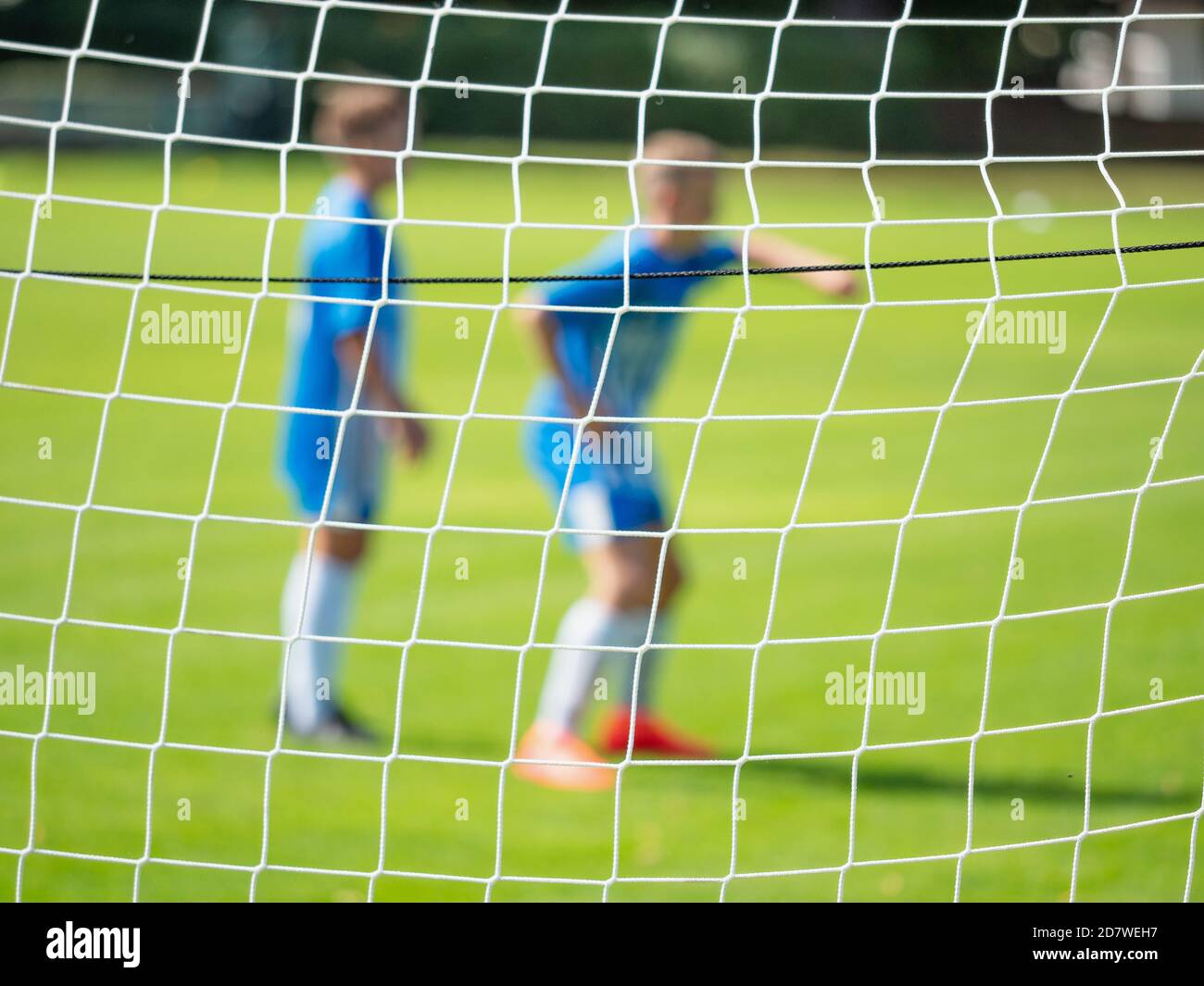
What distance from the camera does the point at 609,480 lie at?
12.3 feet

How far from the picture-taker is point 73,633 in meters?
4.74

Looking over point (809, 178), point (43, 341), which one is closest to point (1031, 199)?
point (809, 178)

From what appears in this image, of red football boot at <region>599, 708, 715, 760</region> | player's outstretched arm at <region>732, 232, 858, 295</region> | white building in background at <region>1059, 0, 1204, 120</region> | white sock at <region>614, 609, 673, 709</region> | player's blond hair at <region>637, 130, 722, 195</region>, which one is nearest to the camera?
player's outstretched arm at <region>732, 232, 858, 295</region>

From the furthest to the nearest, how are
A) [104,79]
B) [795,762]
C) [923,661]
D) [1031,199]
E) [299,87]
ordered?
[104,79] < [1031,199] < [923,661] < [795,762] < [299,87]

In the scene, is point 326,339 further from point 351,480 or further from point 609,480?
point 609,480

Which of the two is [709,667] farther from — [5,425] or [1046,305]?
[1046,305]

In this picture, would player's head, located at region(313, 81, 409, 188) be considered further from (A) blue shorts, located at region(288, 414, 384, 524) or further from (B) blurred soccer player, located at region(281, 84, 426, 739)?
(A) blue shorts, located at region(288, 414, 384, 524)

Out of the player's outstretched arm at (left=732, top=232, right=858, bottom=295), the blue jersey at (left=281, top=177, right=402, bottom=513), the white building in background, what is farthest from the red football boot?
the white building in background

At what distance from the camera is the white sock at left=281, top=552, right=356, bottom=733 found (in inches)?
154

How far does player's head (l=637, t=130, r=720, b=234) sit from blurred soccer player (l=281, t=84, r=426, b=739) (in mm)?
747

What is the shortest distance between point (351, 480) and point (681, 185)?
131 centimetres

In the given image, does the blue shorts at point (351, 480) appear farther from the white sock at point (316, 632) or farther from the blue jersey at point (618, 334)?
the blue jersey at point (618, 334)

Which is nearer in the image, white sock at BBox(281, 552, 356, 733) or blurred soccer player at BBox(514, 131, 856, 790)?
blurred soccer player at BBox(514, 131, 856, 790)

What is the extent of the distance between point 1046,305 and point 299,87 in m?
9.06
